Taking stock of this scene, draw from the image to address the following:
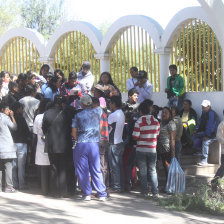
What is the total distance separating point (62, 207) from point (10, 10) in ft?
130

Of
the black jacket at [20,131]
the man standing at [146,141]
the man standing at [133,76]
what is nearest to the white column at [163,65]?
the man standing at [133,76]

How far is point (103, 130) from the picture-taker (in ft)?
28.7

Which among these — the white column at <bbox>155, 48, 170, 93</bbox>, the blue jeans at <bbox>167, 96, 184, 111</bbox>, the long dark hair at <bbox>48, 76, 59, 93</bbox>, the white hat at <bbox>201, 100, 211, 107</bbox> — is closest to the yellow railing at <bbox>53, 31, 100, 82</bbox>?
the white column at <bbox>155, 48, 170, 93</bbox>

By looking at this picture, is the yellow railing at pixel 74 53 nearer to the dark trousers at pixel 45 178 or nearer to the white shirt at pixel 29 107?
the white shirt at pixel 29 107

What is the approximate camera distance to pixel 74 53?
1556cm

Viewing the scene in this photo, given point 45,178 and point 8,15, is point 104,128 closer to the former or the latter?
point 45,178

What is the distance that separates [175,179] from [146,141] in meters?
0.98

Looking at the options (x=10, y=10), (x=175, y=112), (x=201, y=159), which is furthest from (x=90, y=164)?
(x=10, y=10)

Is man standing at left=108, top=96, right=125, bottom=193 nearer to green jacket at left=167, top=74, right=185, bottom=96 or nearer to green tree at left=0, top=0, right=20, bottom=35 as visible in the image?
A: green jacket at left=167, top=74, right=185, bottom=96

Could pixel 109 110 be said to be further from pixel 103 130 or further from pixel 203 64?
pixel 203 64

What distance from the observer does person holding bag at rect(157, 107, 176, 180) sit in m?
9.23

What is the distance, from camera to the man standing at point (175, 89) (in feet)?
40.0

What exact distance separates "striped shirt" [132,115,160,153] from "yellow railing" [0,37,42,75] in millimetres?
8623

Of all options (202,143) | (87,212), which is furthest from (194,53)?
(87,212)
